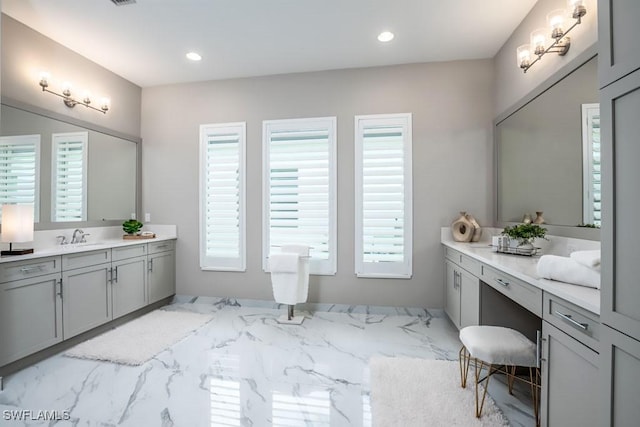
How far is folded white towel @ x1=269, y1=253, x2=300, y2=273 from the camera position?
321 centimetres

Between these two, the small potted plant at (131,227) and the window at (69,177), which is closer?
the window at (69,177)

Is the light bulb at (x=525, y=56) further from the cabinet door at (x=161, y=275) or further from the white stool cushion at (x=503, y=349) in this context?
the cabinet door at (x=161, y=275)

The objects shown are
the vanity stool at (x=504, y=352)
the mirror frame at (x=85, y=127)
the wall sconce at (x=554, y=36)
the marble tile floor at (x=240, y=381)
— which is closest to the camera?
the vanity stool at (x=504, y=352)

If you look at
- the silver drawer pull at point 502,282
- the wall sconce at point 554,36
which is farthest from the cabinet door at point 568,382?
the wall sconce at point 554,36

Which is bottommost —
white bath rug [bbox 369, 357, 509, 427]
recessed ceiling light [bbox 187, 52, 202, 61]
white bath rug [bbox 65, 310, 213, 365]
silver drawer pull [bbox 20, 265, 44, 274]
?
white bath rug [bbox 65, 310, 213, 365]

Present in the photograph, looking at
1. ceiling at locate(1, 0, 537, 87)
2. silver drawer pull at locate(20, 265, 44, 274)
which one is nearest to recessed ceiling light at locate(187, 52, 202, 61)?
ceiling at locate(1, 0, 537, 87)

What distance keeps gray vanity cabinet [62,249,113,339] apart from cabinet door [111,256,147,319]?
75 millimetres

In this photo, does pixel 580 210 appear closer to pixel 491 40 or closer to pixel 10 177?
pixel 491 40

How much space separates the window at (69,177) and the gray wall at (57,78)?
30 cm

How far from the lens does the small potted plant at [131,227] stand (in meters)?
3.66

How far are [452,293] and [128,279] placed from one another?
3514mm

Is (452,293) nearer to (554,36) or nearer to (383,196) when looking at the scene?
(383,196)

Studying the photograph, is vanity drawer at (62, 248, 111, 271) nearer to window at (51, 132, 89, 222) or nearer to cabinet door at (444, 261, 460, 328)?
window at (51, 132, 89, 222)

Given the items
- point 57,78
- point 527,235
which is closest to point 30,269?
point 57,78
